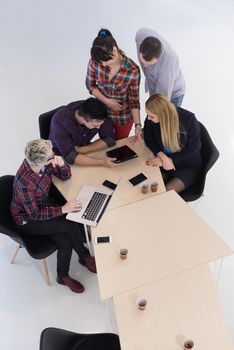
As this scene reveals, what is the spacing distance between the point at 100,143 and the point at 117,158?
9.4 inches

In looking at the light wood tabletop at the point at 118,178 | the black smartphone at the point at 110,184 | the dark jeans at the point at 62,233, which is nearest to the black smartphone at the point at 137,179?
the light wood tabletop at the point at 118,178

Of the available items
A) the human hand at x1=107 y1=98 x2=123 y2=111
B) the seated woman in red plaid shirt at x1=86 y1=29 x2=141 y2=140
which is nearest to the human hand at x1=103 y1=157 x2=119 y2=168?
the seated woman in red plaid shirt at x1=86 y1=29 x2=141 y2=140

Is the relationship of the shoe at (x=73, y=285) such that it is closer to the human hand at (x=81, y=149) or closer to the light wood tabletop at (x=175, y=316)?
the light wood tabletop at (x=175, y=316)

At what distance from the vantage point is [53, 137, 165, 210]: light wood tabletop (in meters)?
2.87

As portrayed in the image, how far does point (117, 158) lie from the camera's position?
3.11 meters

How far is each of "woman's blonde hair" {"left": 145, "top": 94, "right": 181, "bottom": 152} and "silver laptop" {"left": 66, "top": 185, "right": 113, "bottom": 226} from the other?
659 millimetres

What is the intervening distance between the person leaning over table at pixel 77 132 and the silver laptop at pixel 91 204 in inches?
11.2

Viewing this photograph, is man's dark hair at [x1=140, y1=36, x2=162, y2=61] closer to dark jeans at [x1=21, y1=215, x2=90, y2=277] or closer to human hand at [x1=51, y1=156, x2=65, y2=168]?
human hand at [x1=51, y1=156, x2=65, y2=168]

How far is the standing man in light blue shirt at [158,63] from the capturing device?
3047 mm

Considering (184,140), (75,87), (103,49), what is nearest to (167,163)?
(184,140)

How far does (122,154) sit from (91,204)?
58 centimetres

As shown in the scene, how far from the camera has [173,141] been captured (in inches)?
118

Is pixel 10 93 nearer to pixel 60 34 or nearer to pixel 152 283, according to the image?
pixel 60 34

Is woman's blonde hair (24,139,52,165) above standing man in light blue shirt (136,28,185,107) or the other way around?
the other way around
